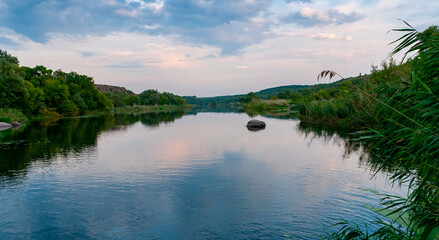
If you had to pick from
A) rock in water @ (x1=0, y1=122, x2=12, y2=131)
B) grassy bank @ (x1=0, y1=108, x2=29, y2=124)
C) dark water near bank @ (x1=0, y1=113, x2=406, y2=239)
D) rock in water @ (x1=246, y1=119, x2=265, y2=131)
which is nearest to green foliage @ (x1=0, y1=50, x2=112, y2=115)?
grassy bank @ (x1=0, y1=108, x2=29, y2=124)

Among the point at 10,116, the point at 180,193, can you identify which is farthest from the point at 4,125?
the point at 180,193

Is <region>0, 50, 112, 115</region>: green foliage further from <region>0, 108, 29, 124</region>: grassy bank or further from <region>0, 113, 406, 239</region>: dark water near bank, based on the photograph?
<region>0, 113, 406, 239</region>: dark water near bank

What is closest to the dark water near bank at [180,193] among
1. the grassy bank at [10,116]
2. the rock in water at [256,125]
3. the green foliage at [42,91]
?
the rock in water at [256,125]

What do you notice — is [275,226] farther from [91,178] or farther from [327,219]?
[91,178]

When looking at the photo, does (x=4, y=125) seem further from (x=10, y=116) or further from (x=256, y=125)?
(x=256, y=125)

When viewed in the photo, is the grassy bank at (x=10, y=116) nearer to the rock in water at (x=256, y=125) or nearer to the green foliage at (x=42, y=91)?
the green foliage at (x=42, y=91)

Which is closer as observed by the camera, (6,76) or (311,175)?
(311,175)

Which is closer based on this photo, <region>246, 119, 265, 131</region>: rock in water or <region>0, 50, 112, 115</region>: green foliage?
<region>246, 119, 265, 131</region>: rock in water

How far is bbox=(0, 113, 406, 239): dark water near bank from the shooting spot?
7.42 metres

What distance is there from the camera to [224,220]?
789 centimetres

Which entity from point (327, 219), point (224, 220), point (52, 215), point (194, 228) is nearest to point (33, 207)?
point (52, 215)

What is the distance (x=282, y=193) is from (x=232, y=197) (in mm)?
1861

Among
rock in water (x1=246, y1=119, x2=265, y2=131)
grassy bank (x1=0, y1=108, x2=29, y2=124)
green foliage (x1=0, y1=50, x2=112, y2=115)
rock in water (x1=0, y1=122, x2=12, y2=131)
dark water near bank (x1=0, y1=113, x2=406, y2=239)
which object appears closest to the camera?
dark water near bank (x1=0, y1=113, x2=406, y2=239)

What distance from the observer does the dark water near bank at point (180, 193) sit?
7422 mm
